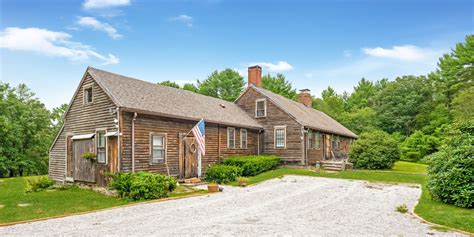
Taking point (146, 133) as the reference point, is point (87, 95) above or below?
above

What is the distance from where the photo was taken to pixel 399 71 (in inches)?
2370

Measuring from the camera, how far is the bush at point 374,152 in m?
23.1

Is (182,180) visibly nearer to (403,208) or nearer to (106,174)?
(106,174)

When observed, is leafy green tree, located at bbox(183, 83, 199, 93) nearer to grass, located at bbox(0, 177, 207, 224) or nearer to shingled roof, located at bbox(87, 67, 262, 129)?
shingled roof, located at bbox(87, 67, 262, 129)

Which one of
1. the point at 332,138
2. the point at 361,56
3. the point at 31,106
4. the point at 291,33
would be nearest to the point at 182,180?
the point at 291,33

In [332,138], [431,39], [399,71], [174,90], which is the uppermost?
[399,71]

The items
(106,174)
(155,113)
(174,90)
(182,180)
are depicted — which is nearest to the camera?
(106,174)

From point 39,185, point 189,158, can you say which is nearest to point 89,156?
point 39,185

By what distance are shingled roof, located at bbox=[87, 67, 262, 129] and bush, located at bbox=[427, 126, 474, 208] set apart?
1121 centimetres

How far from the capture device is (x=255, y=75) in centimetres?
2722

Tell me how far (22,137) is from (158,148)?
25.7m

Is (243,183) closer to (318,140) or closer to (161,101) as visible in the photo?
(161,101)

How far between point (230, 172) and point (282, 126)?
7566 millimetres

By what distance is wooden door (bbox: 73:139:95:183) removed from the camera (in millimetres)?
15266
